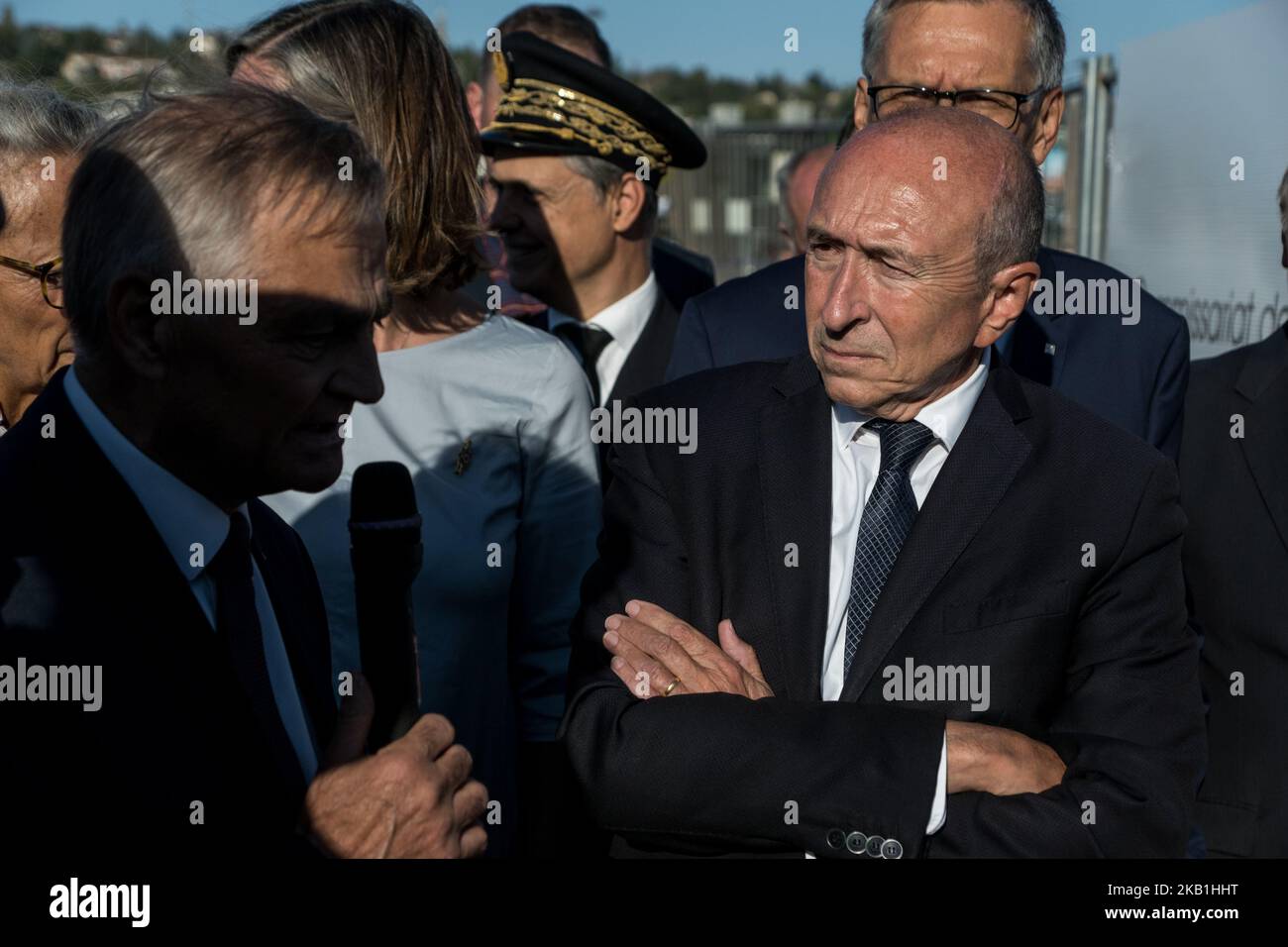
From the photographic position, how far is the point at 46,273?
2.85 m

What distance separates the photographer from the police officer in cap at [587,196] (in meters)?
4.47

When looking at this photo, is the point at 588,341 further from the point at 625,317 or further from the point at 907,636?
the point at 907,636

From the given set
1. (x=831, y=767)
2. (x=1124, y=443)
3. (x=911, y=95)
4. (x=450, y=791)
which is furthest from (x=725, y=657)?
(x=911, y=95)

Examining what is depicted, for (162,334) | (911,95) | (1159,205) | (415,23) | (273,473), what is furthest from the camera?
(1159,205)

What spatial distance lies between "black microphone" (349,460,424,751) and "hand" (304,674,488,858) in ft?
0.10

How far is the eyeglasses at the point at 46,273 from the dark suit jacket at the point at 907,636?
119cm

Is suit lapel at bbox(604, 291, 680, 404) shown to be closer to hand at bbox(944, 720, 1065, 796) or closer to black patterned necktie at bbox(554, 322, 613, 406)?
black patterned necktie at bbox(554, 322, 613, 406)

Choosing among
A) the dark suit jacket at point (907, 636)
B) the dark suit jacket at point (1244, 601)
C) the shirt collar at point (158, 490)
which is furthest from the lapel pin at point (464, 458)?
the dark suit jacket at point (1244, 601)

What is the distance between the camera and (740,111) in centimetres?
3192

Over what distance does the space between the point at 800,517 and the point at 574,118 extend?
2.29m

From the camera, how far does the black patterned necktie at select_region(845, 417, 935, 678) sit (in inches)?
99.5

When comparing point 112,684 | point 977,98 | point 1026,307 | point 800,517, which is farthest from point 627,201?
point 112,684
